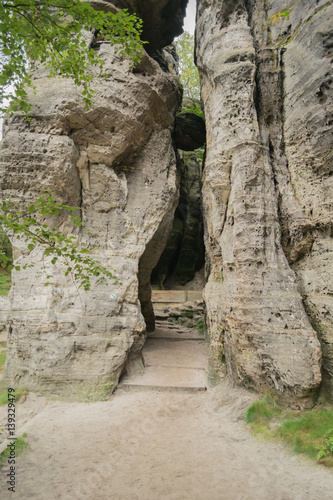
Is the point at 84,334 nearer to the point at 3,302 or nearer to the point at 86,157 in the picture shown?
the point at 86,157

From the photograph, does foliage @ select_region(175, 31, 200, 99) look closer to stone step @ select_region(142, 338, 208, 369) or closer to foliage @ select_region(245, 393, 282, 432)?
stone step @ select_region(142, 338, 208, 369)

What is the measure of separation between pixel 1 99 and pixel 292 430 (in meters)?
6.90

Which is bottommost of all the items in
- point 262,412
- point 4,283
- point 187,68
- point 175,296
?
point 262,412

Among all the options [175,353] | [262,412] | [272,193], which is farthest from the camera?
[175,353]

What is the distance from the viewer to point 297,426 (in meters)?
4.89

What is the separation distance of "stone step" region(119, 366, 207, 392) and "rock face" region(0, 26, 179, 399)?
48 centimetres

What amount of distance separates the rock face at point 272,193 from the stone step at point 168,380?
59cm

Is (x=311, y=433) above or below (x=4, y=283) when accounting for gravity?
below

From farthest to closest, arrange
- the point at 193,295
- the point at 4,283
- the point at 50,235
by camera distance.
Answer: the point at 193,295 → the point at 4,283 → the point at 50,235

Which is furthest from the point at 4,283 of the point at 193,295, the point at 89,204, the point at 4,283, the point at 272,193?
the point at 272,193

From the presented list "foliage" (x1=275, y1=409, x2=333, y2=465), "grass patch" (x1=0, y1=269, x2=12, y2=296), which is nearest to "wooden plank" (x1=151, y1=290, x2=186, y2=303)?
"grass patch" (x1=0, y1=269, x2=12, y2=296)

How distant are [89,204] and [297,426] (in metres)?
6.93

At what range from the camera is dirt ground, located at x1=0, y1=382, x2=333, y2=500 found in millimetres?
3920

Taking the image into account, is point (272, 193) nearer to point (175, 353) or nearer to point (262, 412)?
point (262, 412)
